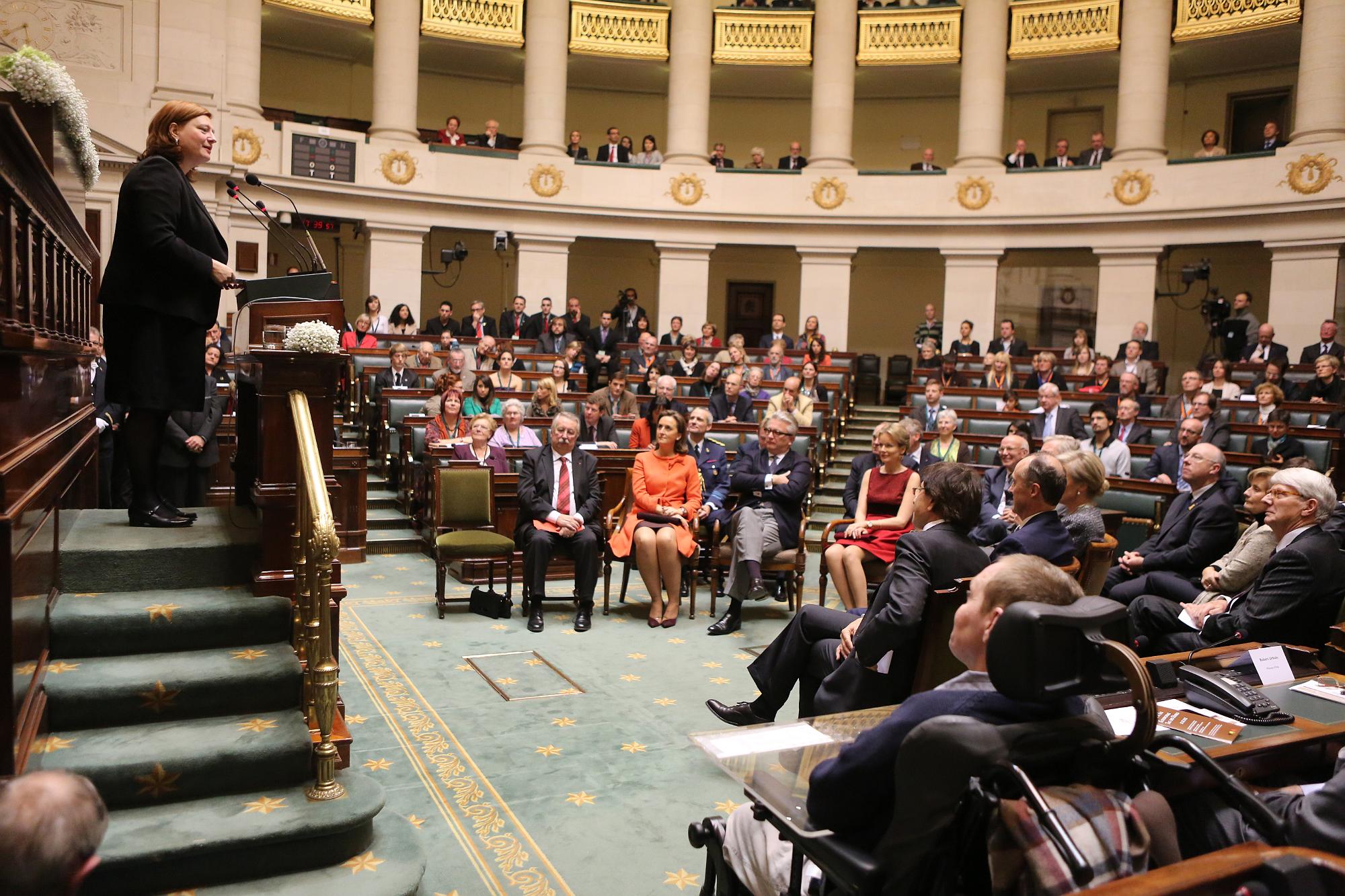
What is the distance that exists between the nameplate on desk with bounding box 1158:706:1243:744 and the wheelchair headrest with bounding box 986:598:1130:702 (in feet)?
3.54

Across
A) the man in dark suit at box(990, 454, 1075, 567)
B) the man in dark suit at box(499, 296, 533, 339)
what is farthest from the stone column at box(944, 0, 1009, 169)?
the man in dark suit at box(990, 454, 1075, 567)

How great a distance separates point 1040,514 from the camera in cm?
351

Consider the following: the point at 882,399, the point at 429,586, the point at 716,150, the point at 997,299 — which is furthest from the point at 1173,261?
the point at 429,586

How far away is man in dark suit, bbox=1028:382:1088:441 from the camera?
785 centimetres

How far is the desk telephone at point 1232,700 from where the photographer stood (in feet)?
7.97

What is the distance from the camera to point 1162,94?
1329 cm

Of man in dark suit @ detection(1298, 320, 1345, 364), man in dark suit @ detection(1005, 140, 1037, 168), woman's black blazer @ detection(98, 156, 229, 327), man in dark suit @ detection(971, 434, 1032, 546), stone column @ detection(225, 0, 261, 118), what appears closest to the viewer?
woman's black blazer @ detection(98, 156, 229, 327)

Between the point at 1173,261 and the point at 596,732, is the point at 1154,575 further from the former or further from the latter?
the point at 1173,261

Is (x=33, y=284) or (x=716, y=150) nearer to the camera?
(x=33, y=284)

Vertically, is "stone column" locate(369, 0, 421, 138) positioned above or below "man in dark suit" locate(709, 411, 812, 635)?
above

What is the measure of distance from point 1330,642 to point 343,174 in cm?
1298

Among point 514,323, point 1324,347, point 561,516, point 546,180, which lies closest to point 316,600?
point 561,516

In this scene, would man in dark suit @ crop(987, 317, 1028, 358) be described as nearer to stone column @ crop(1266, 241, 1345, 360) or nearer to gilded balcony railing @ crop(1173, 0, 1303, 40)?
stone column @ crop(1266, 241, 1345, 360)

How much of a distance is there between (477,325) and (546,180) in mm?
3296
